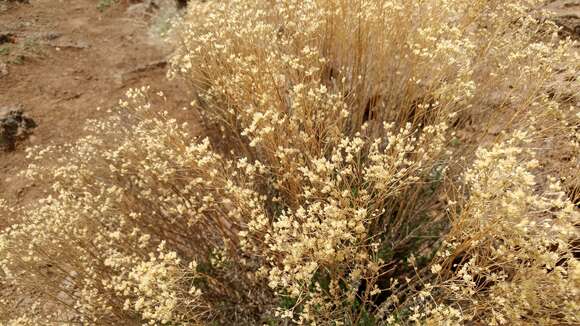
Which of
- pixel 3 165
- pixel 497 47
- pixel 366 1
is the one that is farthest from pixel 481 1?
pixel 3 165

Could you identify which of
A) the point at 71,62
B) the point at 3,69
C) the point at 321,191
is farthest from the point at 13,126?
the point at 321,191

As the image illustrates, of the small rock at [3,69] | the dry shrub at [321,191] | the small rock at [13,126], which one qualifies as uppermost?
the dry shrub at [321,191]

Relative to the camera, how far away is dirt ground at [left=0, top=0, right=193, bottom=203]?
16.3ft

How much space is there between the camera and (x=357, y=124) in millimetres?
3109

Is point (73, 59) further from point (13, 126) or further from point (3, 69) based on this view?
point (13, 126)

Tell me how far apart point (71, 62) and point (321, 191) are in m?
5.75

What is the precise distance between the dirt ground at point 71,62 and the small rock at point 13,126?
0.28 ft

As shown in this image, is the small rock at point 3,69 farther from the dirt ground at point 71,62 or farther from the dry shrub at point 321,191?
the dry shrub at point 321,191

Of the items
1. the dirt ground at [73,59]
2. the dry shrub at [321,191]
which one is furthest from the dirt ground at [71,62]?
the dry shrub at [321,191]

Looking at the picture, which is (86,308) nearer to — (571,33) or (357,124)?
(357,124)

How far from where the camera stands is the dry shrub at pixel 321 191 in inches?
74.2

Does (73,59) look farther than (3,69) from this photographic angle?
Yes

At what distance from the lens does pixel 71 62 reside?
19.9 ft

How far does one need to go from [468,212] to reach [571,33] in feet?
9.84
